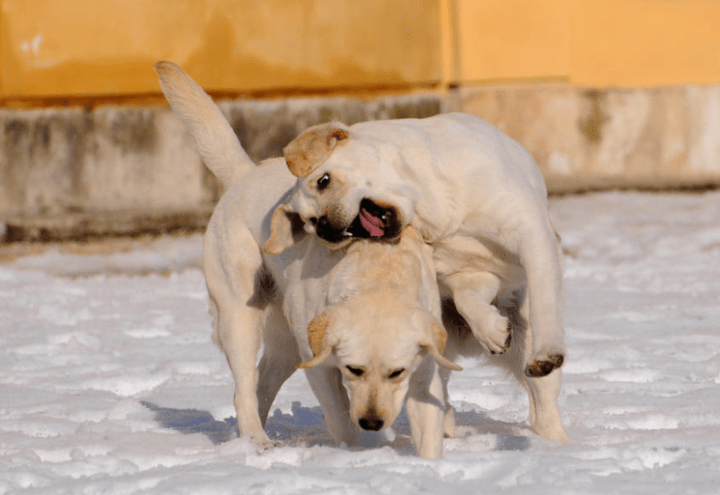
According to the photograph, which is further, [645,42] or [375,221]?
[645,42]

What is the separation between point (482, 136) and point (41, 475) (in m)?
2.10

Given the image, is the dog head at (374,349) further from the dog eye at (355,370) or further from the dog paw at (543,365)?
the dog paw at (543,365)

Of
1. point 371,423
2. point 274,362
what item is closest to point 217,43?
point 274,362

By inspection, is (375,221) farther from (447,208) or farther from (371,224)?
(447,208)

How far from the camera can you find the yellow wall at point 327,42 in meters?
9.48

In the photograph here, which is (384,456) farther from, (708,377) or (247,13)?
(247,13)

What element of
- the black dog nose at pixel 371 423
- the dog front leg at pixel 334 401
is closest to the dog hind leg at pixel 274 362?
the dog front leg at pixel 334 401

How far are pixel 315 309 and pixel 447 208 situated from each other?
0.63 meters

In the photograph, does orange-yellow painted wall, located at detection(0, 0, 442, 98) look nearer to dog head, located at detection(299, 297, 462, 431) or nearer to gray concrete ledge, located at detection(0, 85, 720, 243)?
gray concrete ledge, located at detection(0, 85, 720, 243)

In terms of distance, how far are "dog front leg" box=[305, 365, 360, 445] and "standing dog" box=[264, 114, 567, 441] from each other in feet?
1.72

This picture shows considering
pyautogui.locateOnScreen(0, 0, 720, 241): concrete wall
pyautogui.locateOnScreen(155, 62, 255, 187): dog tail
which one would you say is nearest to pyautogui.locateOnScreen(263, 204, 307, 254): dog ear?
pyautogui.locateOnScreen(155, 62, 255, 187): dog tail

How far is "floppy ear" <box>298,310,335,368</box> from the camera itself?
3.67 m

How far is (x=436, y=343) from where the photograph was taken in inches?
146

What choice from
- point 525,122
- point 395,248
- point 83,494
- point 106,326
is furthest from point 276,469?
point 525,122
